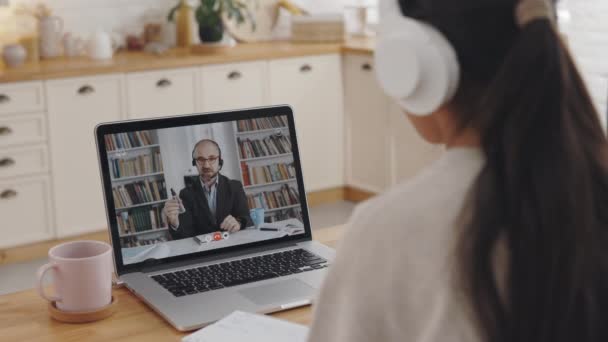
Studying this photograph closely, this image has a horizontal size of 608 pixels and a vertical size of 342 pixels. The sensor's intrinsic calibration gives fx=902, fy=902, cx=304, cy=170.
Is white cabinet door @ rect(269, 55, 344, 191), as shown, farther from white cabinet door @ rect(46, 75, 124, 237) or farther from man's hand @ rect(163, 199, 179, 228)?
man's hand @ rect(163, 199, 179, 228)

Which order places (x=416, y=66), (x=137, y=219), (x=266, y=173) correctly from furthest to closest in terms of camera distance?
(x=266, y=173), (x=137, y=219), (x=416, y=66)

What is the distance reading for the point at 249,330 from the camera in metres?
1.34

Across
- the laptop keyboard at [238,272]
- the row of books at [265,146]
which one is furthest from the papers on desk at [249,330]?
the row of books at [265,146]

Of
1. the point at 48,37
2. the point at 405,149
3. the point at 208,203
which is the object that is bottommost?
the point at 405,149

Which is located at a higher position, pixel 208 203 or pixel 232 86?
pixel 232 86

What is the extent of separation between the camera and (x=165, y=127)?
169 centimetres

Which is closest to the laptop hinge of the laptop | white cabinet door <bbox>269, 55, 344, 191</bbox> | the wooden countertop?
the laptop

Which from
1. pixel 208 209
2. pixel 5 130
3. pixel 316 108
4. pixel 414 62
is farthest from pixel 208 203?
pixel 316 108

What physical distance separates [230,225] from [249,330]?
39cm

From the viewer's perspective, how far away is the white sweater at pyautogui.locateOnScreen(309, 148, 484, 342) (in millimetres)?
802

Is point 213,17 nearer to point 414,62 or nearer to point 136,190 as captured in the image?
point 136,190

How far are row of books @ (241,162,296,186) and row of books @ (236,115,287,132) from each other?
8cm

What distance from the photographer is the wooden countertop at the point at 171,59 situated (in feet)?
12.9

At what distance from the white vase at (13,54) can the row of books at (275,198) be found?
2.61 metres
